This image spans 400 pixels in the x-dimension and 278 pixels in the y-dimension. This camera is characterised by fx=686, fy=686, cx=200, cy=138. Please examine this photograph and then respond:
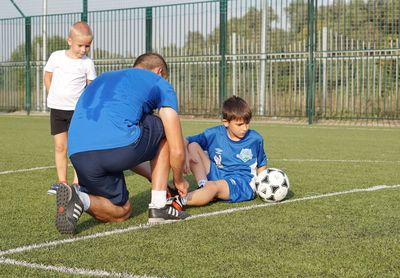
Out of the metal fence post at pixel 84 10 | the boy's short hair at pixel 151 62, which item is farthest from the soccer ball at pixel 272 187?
the metal fence post at pixel 84 10

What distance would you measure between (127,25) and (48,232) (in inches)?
743

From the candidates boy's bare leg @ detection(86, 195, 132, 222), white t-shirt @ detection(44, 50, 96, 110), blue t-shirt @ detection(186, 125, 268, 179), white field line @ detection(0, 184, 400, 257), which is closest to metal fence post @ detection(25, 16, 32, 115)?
white t-shirt @ detection(44, 50, 96, 110)

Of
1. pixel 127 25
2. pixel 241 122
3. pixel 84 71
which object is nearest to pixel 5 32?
→ pixel 127 25

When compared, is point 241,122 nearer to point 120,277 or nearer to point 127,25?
point 120,277

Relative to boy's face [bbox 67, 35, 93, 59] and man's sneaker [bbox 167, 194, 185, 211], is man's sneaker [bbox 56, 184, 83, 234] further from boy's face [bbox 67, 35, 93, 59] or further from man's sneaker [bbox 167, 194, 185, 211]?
boy's face [bbox 67, 35, 93, 59]

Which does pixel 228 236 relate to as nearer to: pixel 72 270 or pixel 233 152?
pixel 72 270

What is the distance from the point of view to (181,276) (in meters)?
3.28

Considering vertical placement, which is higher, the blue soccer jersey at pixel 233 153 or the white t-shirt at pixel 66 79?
the white t-shirt at pixel 66 79

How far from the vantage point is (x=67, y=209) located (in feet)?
14.1

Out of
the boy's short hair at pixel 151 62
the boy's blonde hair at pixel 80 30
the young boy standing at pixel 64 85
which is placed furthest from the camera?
the young boy standing at pixel 64 85

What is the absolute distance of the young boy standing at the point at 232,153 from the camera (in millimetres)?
5879

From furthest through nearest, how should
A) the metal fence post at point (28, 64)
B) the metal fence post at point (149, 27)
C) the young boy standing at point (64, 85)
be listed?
the metal fence post at point (28, 64), the metal fence post at point (149, 27), the young boy standing at point (64, 85)

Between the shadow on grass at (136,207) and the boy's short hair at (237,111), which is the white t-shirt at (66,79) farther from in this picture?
the boy's short hair at (237,111)

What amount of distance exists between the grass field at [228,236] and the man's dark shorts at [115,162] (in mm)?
242
